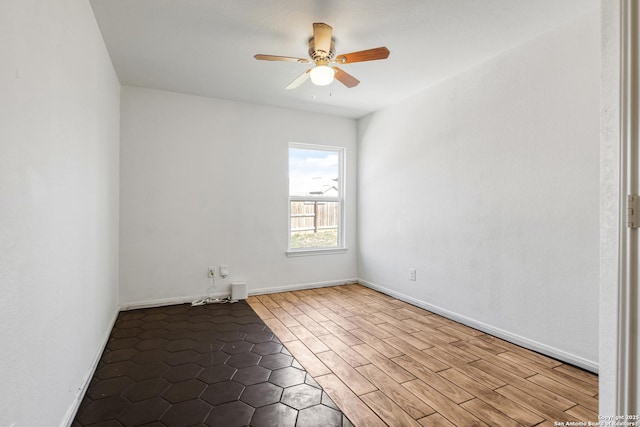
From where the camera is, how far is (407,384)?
202cm

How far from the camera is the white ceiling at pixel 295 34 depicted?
214 cm

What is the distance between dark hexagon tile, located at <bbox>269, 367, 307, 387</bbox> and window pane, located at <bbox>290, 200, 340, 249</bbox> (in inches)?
91.0

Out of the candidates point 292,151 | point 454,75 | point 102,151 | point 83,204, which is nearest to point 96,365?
point 83,204

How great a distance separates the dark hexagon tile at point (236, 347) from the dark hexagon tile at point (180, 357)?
8.5 inches

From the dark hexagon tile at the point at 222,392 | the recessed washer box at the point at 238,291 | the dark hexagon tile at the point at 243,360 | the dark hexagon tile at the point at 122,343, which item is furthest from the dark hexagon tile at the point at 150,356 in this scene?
the recessed washer box at the point at 238,291

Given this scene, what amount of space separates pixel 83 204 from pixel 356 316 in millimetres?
2514

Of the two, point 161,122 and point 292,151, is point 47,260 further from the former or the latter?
point 292,151

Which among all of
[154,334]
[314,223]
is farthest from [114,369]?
[314,223]

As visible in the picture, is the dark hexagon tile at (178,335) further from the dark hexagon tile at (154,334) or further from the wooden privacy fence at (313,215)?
the wooden privacy fence at (313,215)

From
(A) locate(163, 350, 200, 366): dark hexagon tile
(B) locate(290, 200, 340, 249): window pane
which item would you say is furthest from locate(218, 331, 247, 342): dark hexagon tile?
(B) locate(290, 200, 340, 249): window pane

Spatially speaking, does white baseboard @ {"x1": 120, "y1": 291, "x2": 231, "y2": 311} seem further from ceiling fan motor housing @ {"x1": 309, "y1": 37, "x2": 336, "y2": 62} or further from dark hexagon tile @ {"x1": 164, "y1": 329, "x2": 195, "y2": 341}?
ceiling fan motor housing @ {"x1": 309, "y1": 37, "x2": 336, "y2": 62}

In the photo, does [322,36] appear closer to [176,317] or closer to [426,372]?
[426,372]

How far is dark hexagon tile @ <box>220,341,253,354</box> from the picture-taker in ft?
8.21

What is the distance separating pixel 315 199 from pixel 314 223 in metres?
0.34
